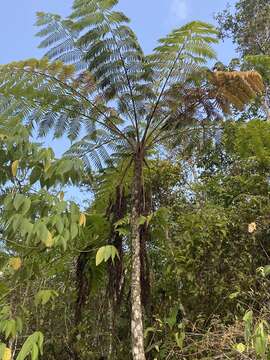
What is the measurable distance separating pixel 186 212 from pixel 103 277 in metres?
1.49

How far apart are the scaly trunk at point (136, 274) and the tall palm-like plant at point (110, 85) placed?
19 millimetres

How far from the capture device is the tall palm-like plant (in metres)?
4.22

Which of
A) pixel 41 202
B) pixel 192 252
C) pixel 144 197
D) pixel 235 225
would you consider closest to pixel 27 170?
pixel 41 202

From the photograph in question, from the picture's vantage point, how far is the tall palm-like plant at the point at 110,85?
13.8 ft

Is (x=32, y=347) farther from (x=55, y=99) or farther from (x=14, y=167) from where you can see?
(x=55, y=99)

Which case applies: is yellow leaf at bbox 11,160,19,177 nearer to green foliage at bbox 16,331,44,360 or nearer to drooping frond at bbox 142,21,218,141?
green foliage at bbox 16,331,44,360

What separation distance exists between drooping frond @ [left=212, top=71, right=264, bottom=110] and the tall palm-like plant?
0.04 meters

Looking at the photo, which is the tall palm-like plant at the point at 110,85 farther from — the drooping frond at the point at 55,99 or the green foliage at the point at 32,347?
the green foliage at the point at 32,347

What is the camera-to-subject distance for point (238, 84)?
4.32 m

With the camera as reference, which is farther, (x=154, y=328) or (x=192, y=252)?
(x=192, y=252)

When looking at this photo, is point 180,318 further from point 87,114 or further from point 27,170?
point 27,170

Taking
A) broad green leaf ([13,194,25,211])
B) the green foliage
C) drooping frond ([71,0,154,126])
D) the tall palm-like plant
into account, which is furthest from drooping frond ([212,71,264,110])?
the green foliage

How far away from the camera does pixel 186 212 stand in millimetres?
5621

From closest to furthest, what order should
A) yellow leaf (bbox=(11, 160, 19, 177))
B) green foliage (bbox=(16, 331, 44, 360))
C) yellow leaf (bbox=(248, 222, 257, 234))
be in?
green foliage (bbox=(16, 331, 44, 360))
yellow leaf (bbox=(11, 160, 19, 177))
yellow leaf (bbox=(248, 222, 257, 234))
